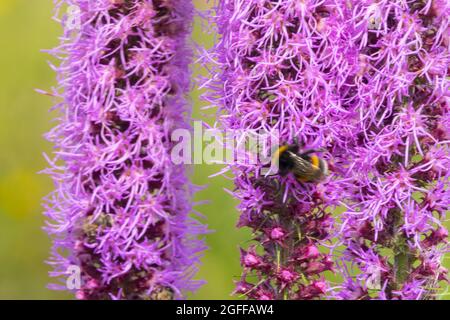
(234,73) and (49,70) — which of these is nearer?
(234,73)

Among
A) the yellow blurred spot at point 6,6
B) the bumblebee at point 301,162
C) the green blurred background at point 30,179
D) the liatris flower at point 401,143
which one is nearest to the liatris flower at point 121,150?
the bumblebee at point 301,162

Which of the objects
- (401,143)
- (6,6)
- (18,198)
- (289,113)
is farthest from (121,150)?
(6,6)

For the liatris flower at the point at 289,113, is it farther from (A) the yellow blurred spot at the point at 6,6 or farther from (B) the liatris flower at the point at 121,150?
(A) the yellow blurred spot at the point at 6,6

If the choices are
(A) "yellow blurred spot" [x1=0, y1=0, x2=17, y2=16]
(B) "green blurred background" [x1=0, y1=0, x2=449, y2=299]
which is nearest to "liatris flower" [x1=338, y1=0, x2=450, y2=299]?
(B) "green blurred background" [x1=0, y1=0, x2=449, y2=299]

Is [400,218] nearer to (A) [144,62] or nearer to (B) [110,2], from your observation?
(A) [144,62]

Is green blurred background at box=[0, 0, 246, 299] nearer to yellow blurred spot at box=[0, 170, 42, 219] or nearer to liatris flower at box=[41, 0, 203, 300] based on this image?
yellow blurred spot at box=[0, 170, 42, 219]

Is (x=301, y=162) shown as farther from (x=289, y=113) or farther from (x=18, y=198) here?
(x=18, y=198)
